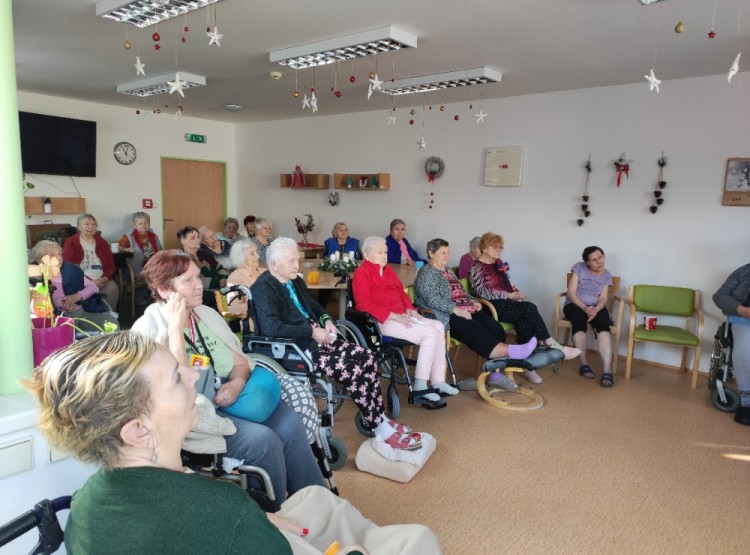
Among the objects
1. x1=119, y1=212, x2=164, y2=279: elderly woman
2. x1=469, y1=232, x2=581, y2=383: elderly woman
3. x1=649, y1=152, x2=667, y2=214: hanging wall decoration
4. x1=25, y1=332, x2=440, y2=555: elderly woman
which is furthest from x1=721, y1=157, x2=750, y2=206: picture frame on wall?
x1=119, y1=212, x2=164, y2=279: elderly woman

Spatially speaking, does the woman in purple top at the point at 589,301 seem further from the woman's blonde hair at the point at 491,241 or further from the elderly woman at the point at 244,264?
the elderly woman at the point at 244,264

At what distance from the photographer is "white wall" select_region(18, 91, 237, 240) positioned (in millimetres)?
6691

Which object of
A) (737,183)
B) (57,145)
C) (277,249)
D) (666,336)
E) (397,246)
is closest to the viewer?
(277,249)

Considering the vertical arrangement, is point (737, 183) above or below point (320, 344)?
above

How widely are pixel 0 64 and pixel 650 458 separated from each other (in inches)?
141

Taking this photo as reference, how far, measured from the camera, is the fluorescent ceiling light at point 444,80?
185 inches

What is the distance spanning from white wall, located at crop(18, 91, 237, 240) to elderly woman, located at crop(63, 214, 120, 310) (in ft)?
4.47

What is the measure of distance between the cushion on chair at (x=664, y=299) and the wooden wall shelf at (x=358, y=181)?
3219 mm

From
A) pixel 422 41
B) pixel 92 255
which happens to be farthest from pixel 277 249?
pixel 92 255

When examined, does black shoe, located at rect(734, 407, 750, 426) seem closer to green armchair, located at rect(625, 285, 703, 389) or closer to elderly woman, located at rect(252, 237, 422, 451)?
green armchair, located at rect(625, 285, 703, 389)

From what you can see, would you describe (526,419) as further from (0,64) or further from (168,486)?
(0,64)

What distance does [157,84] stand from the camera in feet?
17.8

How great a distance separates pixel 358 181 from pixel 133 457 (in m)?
6.32

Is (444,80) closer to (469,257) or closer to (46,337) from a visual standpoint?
(469,257)
